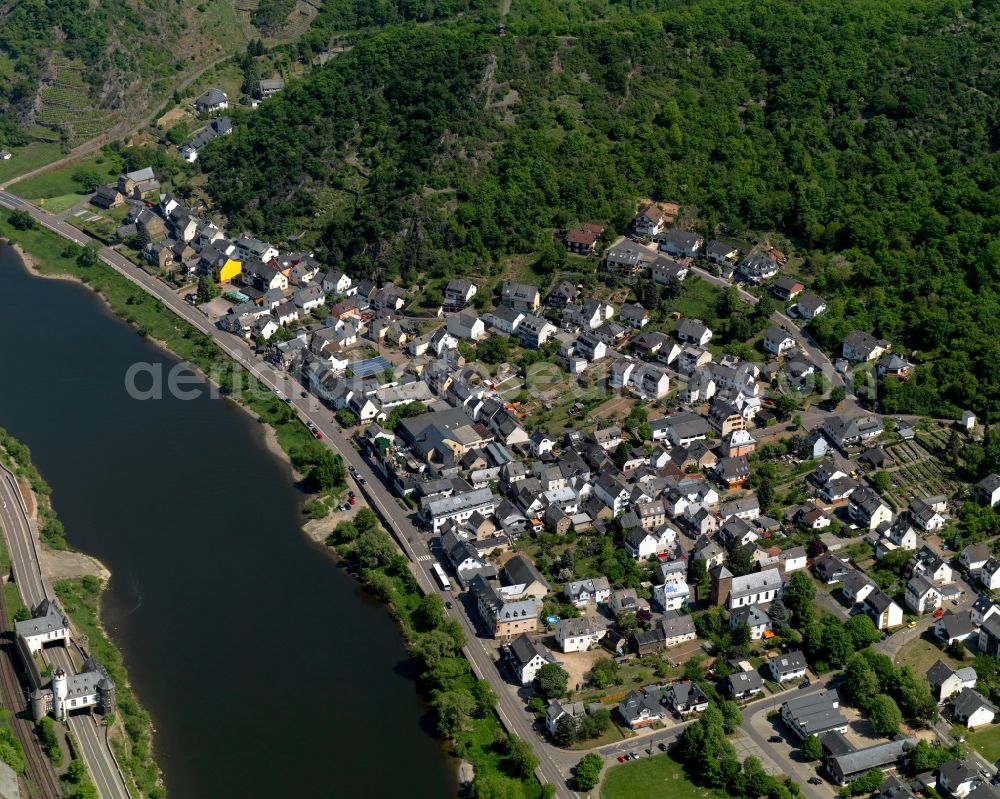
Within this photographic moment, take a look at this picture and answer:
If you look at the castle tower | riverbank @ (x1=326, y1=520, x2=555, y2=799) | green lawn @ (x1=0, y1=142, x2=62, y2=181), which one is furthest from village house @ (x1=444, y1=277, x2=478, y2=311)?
green lawn @ (x1=0, y1=142, x2=62, y2=181)

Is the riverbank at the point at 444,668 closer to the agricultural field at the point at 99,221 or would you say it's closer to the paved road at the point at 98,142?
the agricultural field at the point at 99,221

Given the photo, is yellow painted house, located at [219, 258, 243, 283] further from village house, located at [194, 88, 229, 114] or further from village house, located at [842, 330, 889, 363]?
village house, located at [842, 330, 889, 363]

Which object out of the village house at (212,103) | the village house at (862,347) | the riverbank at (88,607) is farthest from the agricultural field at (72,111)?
the village house at (862,347)

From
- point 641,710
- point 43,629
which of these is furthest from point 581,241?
point 43,629

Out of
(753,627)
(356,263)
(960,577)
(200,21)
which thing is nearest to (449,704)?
(753,627)

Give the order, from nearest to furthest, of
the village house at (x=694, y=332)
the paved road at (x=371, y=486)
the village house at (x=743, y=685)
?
the paved road at (x=371, y=486)
the village house at (x=743, y=685)
the village house at (x=694, y=332)
